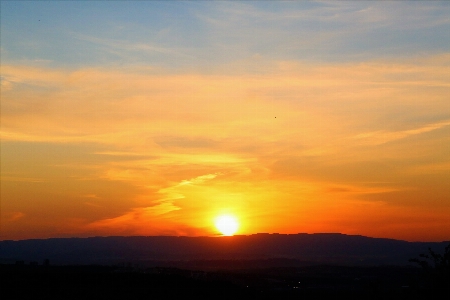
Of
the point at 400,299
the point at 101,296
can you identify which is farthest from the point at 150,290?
the point at 400,299

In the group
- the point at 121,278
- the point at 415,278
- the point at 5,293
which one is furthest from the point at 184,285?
the point at 415,278

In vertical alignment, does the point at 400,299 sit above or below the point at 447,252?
below

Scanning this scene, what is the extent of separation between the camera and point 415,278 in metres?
20.0

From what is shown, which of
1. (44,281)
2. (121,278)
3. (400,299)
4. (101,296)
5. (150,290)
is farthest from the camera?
(121,278)

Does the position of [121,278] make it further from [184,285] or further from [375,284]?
[375,284]

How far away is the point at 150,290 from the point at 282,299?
906cm

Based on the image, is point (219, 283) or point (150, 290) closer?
point (150, 290)

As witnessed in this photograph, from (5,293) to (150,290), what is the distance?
944 cm

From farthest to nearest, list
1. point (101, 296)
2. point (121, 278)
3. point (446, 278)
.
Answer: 1. point (121, 278)
2. point (101, 296)
3. point (446, 278)

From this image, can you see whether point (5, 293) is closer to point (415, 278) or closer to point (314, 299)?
point (314, 299)

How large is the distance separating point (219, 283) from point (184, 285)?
2.93 m

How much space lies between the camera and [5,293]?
38219 millimetres

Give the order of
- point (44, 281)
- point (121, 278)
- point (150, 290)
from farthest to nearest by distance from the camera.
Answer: point (121, 278) < point (44, 281) < point (150, 290)

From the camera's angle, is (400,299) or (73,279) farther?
(73,279)
